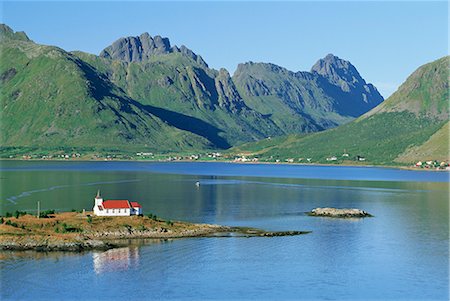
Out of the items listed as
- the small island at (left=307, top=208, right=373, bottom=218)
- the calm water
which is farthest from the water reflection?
the small island at (left=307, top=208, right=373, bottom=218)

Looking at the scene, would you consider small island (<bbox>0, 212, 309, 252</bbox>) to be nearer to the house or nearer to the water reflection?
the house

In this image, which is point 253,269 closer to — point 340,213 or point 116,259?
point 116,259

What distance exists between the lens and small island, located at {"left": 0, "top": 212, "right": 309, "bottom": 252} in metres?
126

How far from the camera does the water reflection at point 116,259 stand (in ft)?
362

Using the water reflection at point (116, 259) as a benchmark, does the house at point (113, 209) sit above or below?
above

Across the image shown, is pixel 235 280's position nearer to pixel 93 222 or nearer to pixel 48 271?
pixel 48 271

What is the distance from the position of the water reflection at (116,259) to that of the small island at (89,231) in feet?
13.2

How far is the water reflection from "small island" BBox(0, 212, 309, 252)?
404 cm

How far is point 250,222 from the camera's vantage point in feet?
546

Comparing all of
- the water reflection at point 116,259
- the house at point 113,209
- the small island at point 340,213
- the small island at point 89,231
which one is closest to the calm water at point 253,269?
the water reflection at point 116,259

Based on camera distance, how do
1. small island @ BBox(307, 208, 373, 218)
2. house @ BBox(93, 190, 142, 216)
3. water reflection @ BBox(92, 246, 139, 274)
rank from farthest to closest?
small island @ BBox(307, 208, 373, 218) < house @ BBox(93, 190, 142, 216) < water reflection @ BBox(92, 246, 139, 274)

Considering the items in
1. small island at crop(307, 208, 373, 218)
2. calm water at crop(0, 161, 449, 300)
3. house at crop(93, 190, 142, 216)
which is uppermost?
house at crop(93, 190, 142, 216)

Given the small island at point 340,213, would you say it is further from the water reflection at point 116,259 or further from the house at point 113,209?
the water reflection at point 116,259

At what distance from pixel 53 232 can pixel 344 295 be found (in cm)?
5956
